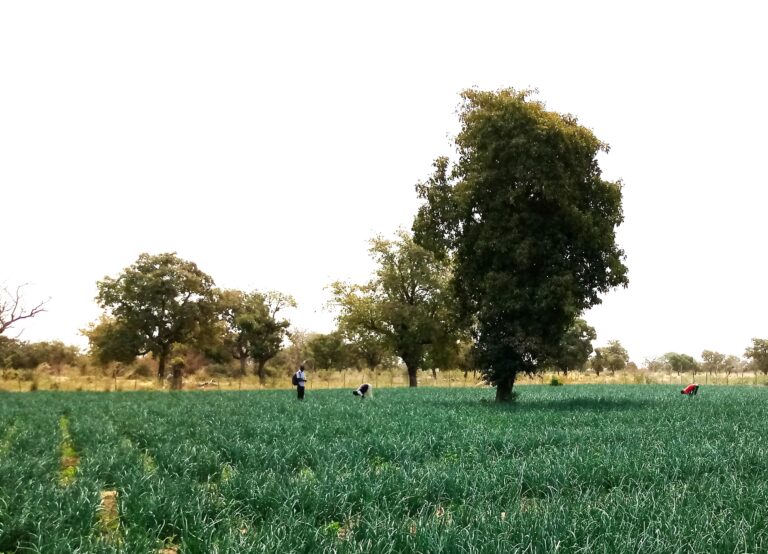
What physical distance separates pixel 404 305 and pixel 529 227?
2893 centimetres

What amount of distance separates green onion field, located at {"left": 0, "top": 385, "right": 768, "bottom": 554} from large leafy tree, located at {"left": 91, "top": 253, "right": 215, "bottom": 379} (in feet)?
155

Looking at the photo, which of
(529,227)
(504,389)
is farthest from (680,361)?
(529,227)

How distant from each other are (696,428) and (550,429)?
3.78 m

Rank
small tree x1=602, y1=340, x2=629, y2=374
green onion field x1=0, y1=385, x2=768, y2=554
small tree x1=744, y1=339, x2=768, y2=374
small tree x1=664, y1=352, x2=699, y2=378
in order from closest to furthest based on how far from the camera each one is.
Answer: green onion field x1=0, y1=385, x2=768, y2=554
small tree x1=744, y1=339, x2=768, y2=374
small tree x1=602, y1=340, x2=629, y2=374
small tree x1=664, y1=352, x2=699, y2=378

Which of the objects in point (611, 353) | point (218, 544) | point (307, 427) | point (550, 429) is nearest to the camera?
point (218, 544)

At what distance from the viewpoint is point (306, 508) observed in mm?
6672

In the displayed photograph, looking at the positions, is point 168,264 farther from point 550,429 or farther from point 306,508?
point 306,508

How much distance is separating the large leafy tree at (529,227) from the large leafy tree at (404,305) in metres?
25.8

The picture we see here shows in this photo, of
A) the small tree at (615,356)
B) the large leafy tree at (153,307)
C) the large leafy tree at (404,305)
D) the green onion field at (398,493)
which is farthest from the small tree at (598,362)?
the green onion field at (398,493)

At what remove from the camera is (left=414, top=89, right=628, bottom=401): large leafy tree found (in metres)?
23.2

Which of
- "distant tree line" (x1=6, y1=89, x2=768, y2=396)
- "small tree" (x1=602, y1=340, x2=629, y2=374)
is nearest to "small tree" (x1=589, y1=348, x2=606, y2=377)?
"small tree" (x1=602, y1=340, x2=629, y2=374)

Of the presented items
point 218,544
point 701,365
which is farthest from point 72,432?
point 701,365

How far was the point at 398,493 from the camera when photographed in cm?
690

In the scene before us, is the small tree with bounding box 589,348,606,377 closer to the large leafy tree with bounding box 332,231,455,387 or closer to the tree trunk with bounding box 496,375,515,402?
the large leafy tree with bounding box 332,231,455,387
